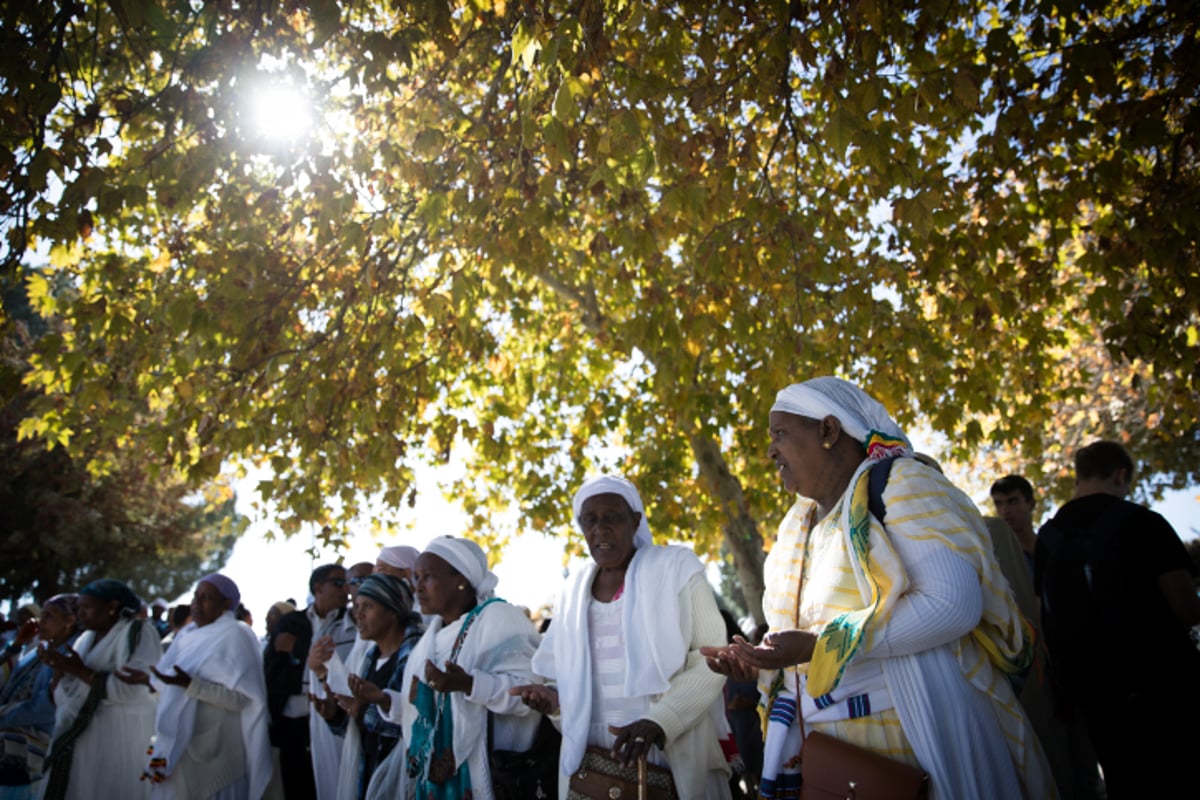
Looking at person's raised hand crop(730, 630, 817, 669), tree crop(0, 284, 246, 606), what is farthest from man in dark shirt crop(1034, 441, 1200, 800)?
tree crop(0, 284, 246, 606)

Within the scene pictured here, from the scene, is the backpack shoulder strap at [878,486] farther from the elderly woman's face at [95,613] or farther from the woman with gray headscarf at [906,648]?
the elderly woman's face at [95,613]

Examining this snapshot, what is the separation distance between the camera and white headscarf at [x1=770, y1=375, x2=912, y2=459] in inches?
111

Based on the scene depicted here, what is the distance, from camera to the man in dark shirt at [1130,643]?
3.49m

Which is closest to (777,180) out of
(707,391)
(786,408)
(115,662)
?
(707,391)

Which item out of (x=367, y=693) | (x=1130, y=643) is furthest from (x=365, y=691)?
(x=1130, y=643)

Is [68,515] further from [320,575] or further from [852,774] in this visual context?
[852,774]

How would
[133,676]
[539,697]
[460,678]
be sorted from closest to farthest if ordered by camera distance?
[539,697] < [460,678] < [133,676]

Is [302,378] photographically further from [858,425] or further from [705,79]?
[858,425]

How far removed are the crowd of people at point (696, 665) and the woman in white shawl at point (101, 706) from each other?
17 mm

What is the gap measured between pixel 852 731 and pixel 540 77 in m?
2.89

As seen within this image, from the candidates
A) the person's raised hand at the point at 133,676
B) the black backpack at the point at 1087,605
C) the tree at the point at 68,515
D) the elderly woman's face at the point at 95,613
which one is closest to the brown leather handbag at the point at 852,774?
the black backpack at the point at 1087,605

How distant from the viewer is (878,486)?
2.62m

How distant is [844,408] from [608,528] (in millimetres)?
1508

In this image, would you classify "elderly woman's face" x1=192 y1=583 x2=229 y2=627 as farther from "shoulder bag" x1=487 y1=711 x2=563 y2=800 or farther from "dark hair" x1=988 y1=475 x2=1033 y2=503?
"dark hair" x1=988 y1=475 x2=1033 y2=503
